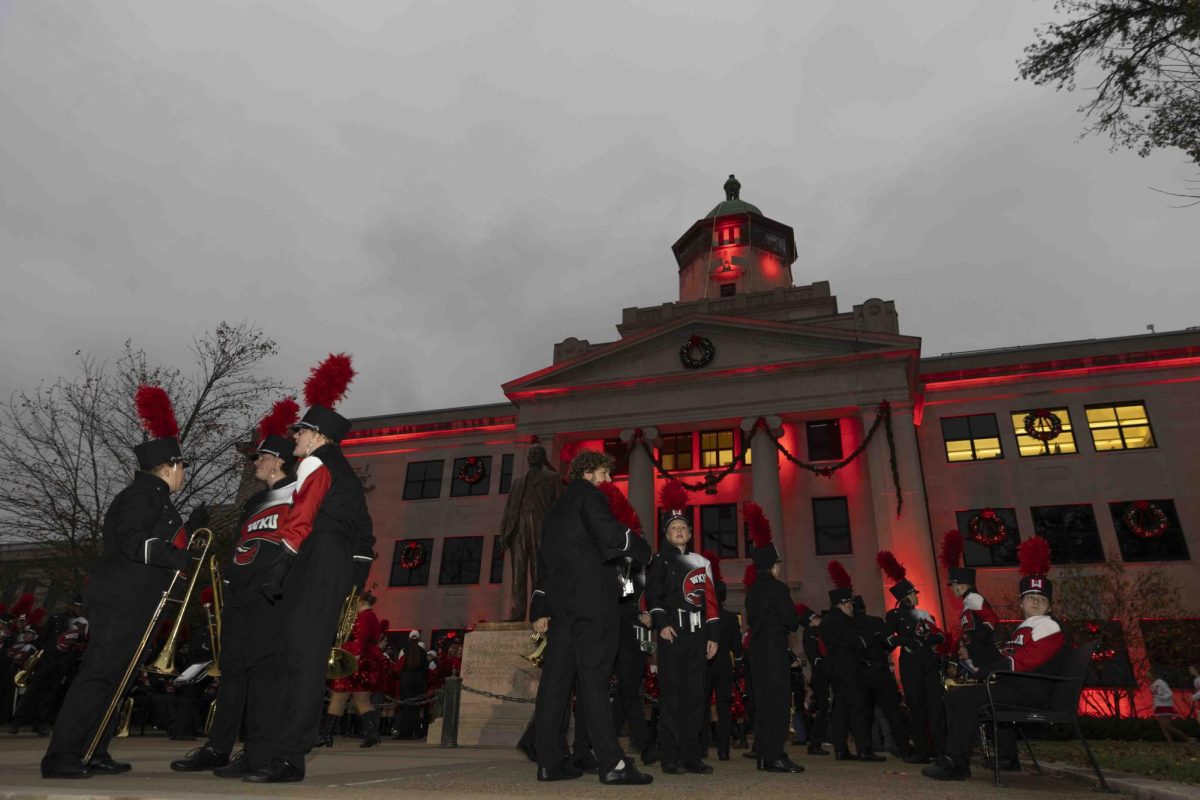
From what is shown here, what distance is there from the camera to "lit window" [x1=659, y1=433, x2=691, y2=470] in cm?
3078

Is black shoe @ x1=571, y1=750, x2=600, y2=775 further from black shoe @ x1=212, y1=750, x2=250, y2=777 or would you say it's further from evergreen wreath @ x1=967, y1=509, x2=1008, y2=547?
evergreen wreath @ x1=967, y1=509, x2=1008, y2=547

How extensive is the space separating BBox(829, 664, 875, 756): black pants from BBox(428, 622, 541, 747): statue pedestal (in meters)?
4.22

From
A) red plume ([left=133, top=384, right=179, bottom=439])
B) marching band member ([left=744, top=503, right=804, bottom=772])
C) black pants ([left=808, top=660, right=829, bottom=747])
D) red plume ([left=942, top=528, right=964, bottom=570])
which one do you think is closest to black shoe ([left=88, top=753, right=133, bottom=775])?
red plume ([left=133, top=384, right=179, bottom=439])

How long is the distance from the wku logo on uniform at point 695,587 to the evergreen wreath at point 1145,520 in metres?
Result: 26.5

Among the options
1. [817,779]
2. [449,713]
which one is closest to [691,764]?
[817,779]

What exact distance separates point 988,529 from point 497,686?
2314cm

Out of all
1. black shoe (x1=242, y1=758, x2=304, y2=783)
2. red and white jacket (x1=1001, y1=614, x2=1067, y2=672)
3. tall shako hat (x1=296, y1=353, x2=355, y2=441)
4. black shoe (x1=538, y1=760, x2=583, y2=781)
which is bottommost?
black shoe (x1=538, y1=760, x2=583, y2=781)

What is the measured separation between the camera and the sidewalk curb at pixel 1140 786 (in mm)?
4566

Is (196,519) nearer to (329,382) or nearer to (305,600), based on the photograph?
(329,382)

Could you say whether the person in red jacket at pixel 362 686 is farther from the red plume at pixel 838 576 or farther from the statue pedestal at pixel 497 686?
the red plume at pixel 838 576

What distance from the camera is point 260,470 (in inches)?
228

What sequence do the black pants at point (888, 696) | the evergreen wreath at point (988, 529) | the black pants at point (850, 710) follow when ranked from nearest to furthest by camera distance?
the black pants at point (850, 710)
the black pants at point (888, 696)
the evergreen wreath at point (988, 529)

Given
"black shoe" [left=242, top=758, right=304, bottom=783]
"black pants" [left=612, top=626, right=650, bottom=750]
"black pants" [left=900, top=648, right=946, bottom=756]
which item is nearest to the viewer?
"black shoe" [left=242, top=758, right=304, bottom=783]

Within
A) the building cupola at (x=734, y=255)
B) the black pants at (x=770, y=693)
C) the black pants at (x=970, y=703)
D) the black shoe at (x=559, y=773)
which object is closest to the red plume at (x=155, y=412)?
the black shoe at (x=559, y=773)
